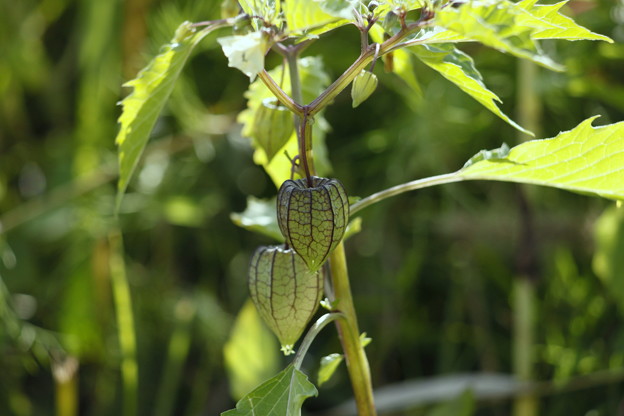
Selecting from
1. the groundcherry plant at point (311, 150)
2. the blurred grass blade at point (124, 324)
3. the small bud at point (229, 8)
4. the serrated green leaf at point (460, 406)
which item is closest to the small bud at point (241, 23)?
the groundcherry plant at point (311, 150)

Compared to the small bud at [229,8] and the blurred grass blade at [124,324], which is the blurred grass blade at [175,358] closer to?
the blurred grass blade at [124,324]

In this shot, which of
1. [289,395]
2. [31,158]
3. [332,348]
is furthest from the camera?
[31,158]

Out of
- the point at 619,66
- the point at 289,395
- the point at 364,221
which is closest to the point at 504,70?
the point at 619,66

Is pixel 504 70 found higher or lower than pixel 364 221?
higher

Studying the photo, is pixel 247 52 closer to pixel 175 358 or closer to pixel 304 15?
pixel 304 15

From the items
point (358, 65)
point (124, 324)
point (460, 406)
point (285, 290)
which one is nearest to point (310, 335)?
point (285, 290)

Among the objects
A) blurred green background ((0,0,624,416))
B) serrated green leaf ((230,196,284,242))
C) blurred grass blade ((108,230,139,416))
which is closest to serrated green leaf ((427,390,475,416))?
blurred green background ((0,0,624,416))

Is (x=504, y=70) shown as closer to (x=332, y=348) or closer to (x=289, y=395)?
(x=332, y=348)

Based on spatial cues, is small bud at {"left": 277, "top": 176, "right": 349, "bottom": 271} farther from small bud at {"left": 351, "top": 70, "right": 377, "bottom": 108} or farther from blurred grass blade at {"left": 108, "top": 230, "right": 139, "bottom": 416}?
blurred grass blade at {"left": 108, "top": 230, "right": 139, "bottom": 416}
